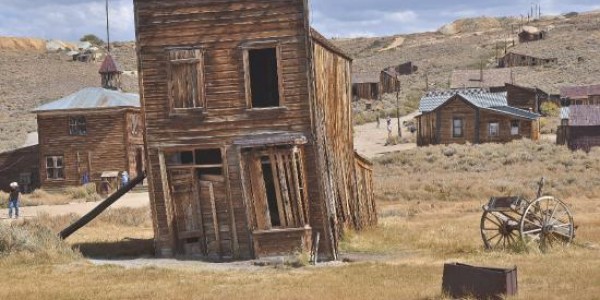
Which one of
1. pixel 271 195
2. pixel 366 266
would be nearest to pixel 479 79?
pixel 271 195

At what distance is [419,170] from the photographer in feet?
129

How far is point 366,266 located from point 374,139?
130 feet

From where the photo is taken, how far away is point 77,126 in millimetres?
37812

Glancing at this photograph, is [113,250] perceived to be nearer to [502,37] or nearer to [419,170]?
[419,170]

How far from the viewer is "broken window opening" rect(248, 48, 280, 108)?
65.8 ft

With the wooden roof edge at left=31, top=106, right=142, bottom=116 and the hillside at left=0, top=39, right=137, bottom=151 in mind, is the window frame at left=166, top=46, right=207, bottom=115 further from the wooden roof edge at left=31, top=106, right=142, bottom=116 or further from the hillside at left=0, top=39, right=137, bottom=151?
the hillside at left=0, top=39, right=137, bottom=151

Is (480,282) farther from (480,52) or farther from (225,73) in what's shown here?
(480,52)

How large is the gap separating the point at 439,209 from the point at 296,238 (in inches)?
420

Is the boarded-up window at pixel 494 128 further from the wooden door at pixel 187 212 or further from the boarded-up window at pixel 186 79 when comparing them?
the boarded-up window at pixel 186 79

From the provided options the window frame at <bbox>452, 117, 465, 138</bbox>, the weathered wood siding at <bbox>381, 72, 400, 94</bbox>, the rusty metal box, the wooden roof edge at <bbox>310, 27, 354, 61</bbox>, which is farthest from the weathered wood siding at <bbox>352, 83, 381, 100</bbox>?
the rusty metal box

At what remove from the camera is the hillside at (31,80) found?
6531 cm

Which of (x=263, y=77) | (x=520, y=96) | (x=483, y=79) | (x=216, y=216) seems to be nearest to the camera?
(x=216, y=216)

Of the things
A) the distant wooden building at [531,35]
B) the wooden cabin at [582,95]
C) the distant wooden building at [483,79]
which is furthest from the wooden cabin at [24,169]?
the distant wooden building at [531,35]

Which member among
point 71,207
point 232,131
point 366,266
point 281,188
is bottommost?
point 71,207
